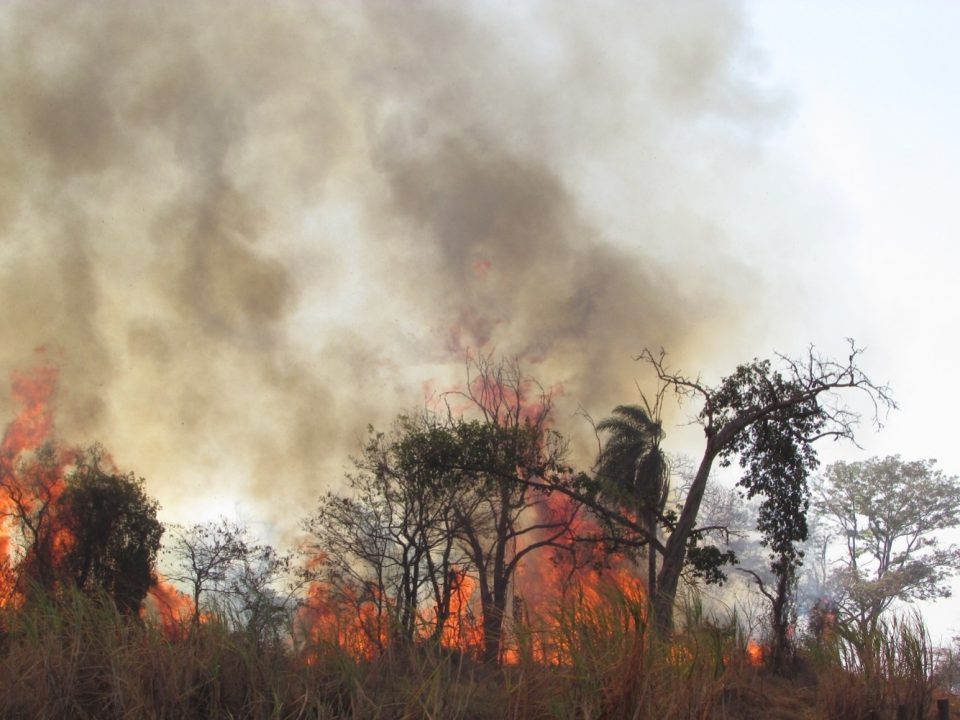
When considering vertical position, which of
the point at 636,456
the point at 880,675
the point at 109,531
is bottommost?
the point at 880,675

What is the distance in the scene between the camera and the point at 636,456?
26.6 metres

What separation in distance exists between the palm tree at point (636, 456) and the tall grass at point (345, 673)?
17561 millimetres

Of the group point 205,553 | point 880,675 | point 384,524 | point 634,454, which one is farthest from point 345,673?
point 205,553

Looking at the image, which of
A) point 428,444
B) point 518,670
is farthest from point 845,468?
point 518,670

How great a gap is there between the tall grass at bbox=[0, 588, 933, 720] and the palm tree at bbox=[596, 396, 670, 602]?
17561mm

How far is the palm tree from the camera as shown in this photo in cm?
2506

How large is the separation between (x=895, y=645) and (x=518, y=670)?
5.11 m

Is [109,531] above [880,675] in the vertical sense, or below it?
above

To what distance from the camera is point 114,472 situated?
33688 mm

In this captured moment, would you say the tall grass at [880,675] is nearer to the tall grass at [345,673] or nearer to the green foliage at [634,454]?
the tall grass at [345,673]

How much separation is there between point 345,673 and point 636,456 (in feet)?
69.7

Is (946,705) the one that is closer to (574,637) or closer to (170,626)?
(574,637)

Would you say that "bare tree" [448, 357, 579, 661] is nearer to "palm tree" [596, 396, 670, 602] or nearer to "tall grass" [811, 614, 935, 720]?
"palm tree" [596, 396, 670, 602]

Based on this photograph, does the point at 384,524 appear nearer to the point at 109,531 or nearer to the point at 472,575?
the point at 472,575
